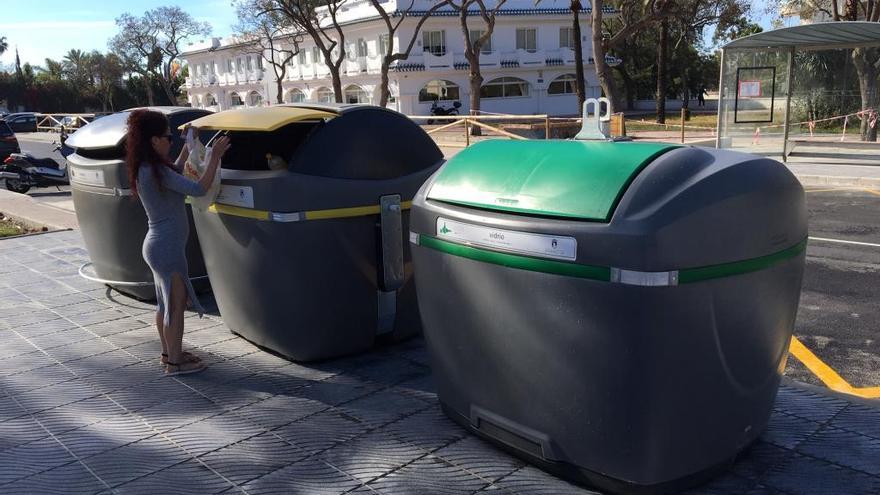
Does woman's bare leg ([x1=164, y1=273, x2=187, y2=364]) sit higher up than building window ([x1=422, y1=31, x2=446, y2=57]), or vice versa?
building window ([x1=422, y1=31, x2=446, y2=57])

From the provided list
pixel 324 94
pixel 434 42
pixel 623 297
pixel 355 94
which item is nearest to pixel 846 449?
pixel 623 297

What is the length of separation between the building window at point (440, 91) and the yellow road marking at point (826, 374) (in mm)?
44468

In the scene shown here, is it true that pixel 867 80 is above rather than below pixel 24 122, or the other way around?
above

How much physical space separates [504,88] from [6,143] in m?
35.9

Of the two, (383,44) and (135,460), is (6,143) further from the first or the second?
(383,44)

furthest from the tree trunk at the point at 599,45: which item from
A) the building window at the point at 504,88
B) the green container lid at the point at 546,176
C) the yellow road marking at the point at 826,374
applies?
the building window at the point at 504,88

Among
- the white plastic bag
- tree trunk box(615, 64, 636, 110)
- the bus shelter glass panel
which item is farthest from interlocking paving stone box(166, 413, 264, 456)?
tree trunk box(615, 64, 636, 110)

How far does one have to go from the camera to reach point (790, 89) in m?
16.0

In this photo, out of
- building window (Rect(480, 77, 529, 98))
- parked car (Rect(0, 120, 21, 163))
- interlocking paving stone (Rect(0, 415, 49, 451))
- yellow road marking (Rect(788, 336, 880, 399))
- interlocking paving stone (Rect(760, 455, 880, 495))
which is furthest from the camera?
building window (Rect(480, 77, 529, 98))

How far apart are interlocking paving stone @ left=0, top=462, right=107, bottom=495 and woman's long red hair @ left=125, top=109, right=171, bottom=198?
5.33 ft

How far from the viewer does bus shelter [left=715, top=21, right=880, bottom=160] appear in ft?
49.8

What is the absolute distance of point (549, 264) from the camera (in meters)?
2.78

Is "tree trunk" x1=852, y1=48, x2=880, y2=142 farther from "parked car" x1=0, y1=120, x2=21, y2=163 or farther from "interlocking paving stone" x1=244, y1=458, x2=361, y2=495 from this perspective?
"parked car" x1=0, y1=120, x2=21, y2=163

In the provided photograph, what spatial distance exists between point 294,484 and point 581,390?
1.31 meters
